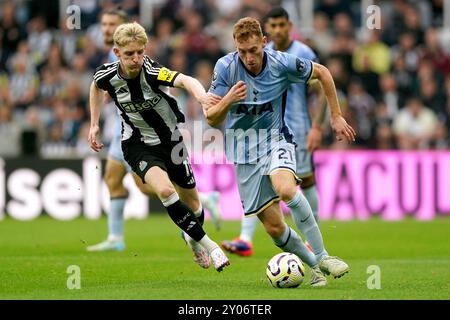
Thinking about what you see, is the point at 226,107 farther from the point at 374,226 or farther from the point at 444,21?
the point at 444,21

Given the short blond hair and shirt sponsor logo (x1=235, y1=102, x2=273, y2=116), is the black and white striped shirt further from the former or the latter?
shirt sponsor logo (x1=235, y1=102, x2=273, y2=116)

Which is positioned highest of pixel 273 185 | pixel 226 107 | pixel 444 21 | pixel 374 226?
pixel 444 21

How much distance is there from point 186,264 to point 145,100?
1971mm

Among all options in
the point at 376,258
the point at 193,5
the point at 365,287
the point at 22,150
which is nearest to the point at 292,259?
the point at 365,287

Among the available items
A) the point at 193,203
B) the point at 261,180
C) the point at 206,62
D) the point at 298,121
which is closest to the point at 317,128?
the point at 298,121

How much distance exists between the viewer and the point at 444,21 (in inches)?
810

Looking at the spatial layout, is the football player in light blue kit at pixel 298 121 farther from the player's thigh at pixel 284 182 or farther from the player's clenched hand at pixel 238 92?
the player's clenched hand at pixel 238 92

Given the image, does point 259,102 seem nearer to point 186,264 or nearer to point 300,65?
point 300,65

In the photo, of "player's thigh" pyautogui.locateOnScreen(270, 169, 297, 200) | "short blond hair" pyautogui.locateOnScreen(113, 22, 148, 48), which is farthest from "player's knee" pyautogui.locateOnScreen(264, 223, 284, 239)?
"short blond hair" pyautogui.locateOnScreen(113, 22, 148, 48)

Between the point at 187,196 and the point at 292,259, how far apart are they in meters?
1.83

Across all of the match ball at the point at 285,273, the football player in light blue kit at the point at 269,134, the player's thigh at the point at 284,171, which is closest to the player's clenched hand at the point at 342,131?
the football player in light blue kit at the point at 269,134

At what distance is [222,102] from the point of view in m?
8.06

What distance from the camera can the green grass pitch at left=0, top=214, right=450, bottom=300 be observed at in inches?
312

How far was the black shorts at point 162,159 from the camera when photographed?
9.27 meters
